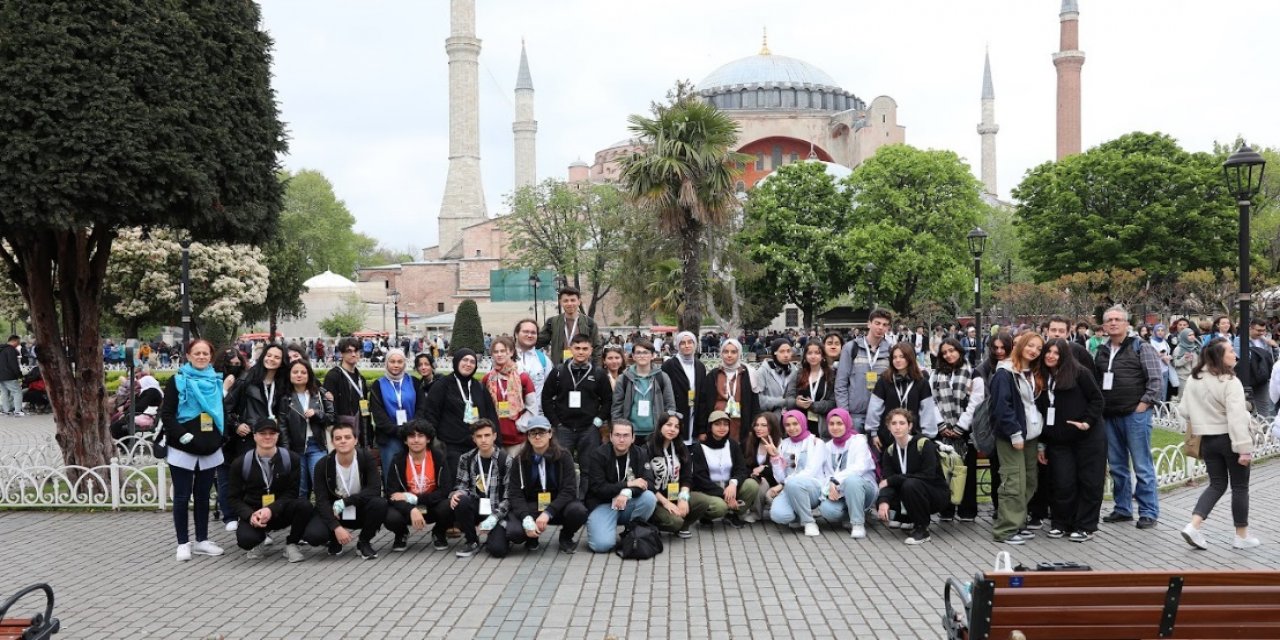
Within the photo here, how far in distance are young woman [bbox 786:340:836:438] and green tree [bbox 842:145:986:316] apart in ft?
95.8

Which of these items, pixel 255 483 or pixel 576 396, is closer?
pixel 255 483

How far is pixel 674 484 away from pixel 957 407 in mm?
2571

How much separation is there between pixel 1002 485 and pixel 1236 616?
3891 millimetres

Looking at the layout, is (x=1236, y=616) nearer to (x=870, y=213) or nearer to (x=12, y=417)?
(x=12, y=417)

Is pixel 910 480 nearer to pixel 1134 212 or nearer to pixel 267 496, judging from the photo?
pixel 267 496

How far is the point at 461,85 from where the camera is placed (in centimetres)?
6225

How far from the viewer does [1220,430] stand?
668cm

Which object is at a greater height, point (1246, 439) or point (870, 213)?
point (870, 213)

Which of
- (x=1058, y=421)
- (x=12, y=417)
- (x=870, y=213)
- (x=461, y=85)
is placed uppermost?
(x=461, y=85)

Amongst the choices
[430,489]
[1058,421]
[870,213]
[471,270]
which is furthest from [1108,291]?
[471,270]

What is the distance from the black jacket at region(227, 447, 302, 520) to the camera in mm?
7332

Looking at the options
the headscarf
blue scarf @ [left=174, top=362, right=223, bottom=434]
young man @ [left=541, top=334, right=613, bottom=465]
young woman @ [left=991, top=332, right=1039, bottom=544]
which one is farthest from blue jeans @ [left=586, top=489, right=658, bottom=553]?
blue scarf @ [left=174, top=362, right=223, bottom=434]

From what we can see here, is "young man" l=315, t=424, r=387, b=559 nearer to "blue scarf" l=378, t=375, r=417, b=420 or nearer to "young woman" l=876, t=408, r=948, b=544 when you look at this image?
"blue scarf" l=378, t=375, r=417, b=420

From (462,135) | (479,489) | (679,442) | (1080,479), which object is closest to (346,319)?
(462,135)
